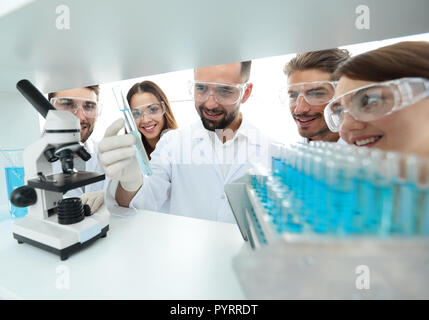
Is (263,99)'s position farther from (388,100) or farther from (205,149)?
(388,100)

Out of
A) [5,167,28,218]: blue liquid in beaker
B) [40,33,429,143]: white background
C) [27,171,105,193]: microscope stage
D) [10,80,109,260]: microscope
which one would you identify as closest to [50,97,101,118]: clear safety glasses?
[40,33,429,143]: white background

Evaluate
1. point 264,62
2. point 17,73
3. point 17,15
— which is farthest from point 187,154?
point 17,15

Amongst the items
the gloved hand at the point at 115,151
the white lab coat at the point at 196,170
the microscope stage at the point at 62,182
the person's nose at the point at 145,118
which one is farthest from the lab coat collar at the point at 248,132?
the microscope stage at the point at 62,182

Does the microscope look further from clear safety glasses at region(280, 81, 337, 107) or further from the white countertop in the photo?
clear safety glasses at region(280, 81, 337, 107)

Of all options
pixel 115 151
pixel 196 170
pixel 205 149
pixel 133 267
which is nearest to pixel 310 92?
pixel 205 149

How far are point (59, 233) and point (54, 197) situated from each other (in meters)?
0.20

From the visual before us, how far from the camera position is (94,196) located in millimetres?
1021

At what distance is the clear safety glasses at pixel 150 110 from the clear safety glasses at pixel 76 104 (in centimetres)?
40

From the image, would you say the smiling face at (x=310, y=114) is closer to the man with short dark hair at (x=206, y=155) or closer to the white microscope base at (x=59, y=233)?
the man with short dark hair at (x=206, y=155)

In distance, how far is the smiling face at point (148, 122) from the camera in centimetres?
157

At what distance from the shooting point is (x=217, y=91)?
4.50 feet

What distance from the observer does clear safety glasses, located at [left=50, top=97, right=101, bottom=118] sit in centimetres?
175
